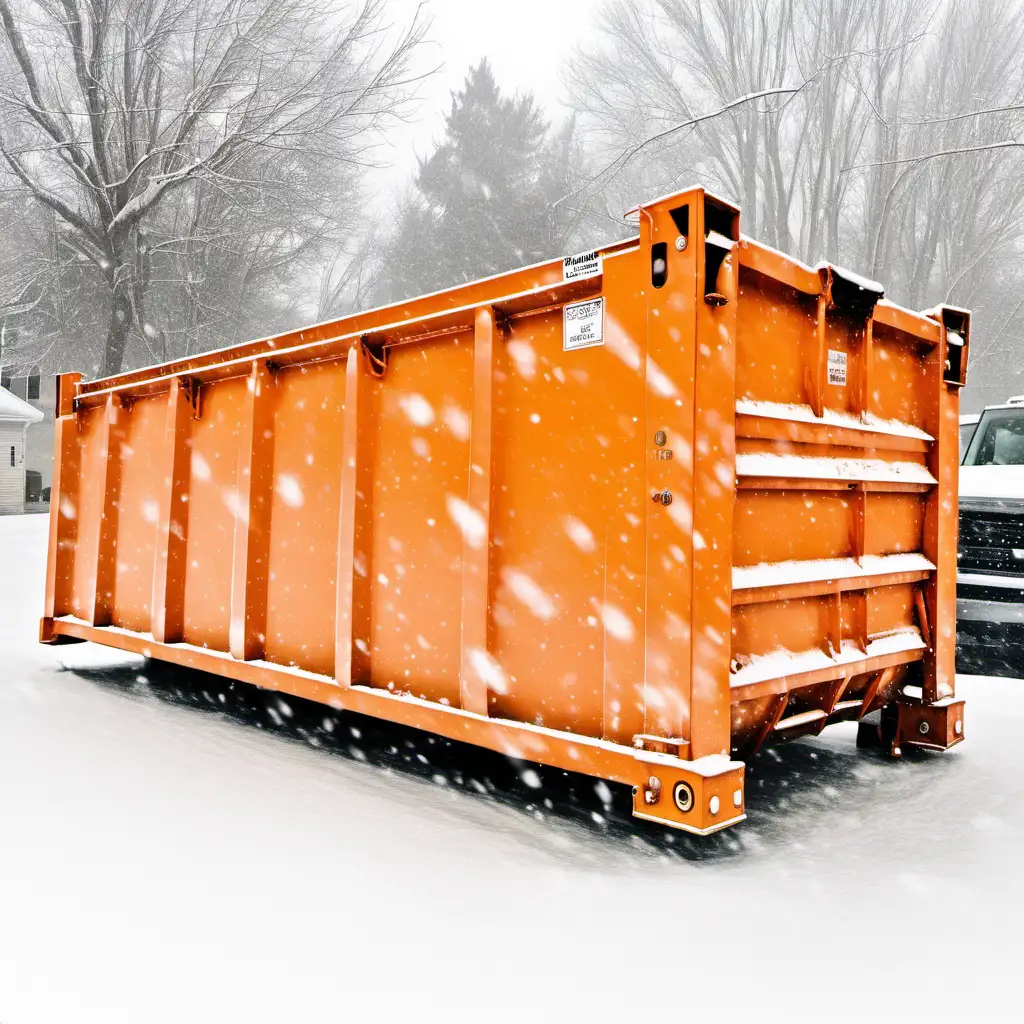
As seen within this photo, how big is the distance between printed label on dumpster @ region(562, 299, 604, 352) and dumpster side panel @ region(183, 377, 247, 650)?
2368 millimetres

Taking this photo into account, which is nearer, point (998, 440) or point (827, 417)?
point (827, 417)

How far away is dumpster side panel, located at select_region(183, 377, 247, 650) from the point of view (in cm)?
518

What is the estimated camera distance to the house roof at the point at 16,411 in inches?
1183

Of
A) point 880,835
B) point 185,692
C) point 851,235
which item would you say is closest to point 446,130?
point 851,235

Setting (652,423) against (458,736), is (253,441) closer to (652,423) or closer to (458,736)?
(458,736)

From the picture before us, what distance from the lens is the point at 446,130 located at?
36.8m

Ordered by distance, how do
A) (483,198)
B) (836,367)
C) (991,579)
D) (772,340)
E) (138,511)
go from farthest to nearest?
1. (483,198)
2. (991,579)
3. (138,511)
4. (836,367)
5. (772,340)

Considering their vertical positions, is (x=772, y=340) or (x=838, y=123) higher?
(x=838, y=123)

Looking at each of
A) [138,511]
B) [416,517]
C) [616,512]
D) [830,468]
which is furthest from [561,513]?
[138,511]

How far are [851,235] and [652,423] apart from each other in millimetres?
23413

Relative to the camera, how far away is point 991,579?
6477 mm

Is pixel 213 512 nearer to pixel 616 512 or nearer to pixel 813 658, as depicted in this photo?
pixel 616 512

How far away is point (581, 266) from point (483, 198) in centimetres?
3070

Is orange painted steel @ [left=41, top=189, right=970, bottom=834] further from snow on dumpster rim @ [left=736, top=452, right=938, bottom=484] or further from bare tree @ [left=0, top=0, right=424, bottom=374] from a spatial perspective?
bare tree @ [left=0, top=0, right=424, bottom=374]
